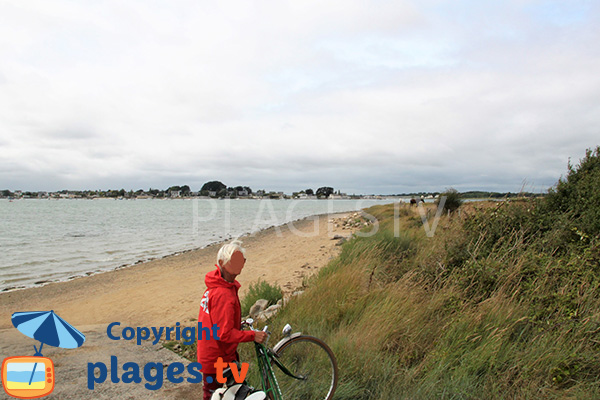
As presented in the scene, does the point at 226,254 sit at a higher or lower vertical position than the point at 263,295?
higher

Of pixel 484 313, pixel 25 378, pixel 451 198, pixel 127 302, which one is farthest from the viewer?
pixel 451 198

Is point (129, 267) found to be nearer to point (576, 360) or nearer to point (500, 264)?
point (500, 264)

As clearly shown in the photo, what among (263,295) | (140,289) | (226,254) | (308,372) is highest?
(226,254)

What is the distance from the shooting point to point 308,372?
11.2 feet

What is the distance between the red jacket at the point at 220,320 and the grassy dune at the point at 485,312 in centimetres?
142

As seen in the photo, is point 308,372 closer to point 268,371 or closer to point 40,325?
point 268,371

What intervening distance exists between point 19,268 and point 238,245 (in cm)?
1747

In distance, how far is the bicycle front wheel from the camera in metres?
3.27

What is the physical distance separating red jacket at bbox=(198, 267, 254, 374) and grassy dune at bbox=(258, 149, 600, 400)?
1.42 metres

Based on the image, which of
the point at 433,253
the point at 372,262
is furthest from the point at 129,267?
the point at 433,253

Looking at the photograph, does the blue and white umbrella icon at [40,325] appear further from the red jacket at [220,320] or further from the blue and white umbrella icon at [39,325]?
the red jacket at [220,320]

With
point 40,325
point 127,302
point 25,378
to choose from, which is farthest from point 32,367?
point 127,302

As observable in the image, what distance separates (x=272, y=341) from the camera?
4426 mm

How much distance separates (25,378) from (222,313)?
7.98 ft
